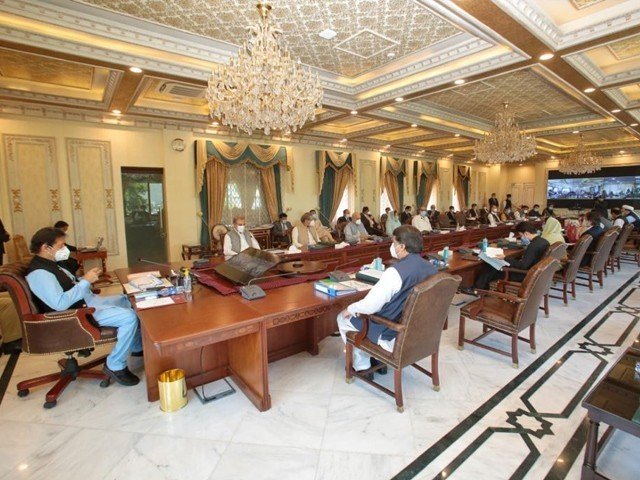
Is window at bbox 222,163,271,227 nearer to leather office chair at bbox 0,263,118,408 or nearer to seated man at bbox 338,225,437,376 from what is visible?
leather office chair at bbox 0,263,118,408

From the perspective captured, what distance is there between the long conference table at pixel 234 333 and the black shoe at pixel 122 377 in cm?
33

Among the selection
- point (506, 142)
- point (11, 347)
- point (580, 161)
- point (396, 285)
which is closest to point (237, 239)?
point (11, 347)

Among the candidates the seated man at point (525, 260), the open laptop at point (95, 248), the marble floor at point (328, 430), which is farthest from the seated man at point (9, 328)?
the seated man at point (525, 260)

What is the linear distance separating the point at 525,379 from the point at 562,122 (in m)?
7.36

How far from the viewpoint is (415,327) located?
229 cm

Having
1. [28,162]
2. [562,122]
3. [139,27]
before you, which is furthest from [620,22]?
[28,162]

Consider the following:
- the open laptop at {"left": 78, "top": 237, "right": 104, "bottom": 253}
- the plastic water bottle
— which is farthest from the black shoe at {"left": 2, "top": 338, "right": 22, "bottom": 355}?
the open laptop at {"left": 78, "top": 237, "right": 104, "bottom": 253}

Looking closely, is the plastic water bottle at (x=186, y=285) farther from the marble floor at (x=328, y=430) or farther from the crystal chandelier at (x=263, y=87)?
the crystal chandelier at (x=263, y=87)

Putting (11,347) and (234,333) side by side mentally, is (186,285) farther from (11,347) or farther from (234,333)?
(11,347)

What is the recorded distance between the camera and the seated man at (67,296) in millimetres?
2461

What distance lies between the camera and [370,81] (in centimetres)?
534

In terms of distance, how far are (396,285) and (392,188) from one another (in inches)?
369

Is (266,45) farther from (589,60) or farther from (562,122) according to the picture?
(562,122)

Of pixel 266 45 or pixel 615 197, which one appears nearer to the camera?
pixel 266 45
